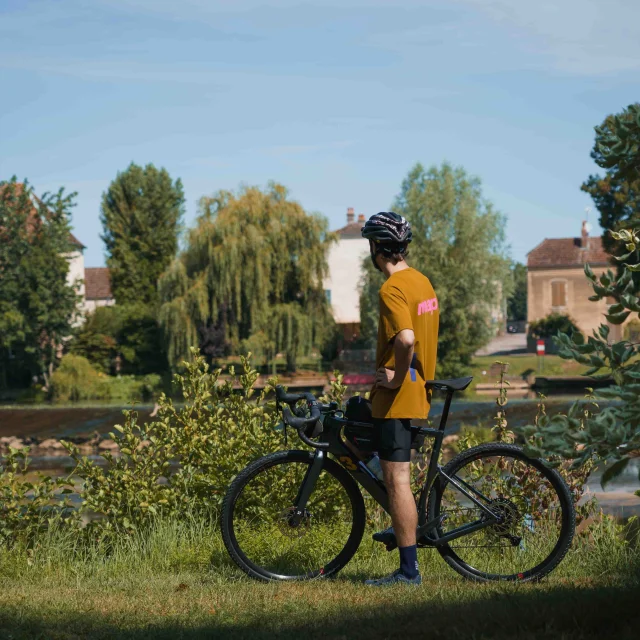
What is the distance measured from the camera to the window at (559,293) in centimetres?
6906

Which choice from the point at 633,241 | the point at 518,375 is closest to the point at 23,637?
the point at 633,241

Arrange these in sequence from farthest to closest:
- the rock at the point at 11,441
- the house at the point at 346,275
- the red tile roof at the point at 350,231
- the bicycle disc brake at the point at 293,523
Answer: the red tile roof at the point at 350,231 → the house at the point at 346,275 → the rock at the point at 11,441 → the bicycle disc brake at the point at 293,523

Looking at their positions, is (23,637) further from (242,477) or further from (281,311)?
(281,311)

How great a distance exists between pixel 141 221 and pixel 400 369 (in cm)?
6057

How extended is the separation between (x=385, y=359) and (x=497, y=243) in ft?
147

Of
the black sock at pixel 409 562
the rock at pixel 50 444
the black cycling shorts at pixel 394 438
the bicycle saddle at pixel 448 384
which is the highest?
the bicycle saddle at pixel 448 384

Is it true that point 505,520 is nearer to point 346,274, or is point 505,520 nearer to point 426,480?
point 426,480

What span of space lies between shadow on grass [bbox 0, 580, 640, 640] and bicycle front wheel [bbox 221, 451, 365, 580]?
0.83 meters

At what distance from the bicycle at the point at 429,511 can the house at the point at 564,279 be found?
208 ft

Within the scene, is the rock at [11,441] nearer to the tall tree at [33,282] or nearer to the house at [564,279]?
the tall tree at [33,282]

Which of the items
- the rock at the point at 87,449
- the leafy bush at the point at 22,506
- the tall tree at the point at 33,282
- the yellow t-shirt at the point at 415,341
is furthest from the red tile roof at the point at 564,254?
the yellow t-shirt at the point at 415,341

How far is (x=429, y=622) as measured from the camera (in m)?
3.76

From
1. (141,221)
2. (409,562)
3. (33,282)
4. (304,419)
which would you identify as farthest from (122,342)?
(409,562)

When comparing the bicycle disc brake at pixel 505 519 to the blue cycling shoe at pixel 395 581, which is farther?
the bicycle disc brake at pixel 505 519
